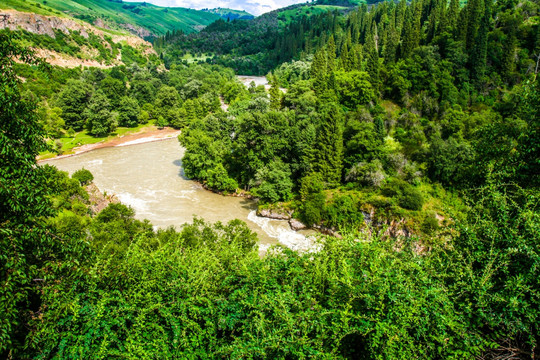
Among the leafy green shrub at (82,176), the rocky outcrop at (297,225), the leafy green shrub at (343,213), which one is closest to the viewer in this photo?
the leafy green shrub at (343,213)

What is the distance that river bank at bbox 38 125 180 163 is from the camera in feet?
186

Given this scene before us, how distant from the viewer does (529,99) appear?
9.83 metres

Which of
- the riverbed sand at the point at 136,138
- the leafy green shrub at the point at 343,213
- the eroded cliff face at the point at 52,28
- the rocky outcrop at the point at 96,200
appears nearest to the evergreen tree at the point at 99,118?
the riverbed sand at the point at 136,138

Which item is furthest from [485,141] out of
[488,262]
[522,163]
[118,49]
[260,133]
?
[118,49]

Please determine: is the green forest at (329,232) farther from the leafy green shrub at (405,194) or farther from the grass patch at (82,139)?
the grass patch at (82,139)

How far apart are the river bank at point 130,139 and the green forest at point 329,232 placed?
965 inches

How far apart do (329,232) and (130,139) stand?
51.7 meters

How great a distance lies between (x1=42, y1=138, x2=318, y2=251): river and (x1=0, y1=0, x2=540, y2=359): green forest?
8.66ft

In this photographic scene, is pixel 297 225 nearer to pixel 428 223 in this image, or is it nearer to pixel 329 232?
pixel 329 232

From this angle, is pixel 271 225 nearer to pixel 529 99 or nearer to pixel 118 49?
pixel 529 99

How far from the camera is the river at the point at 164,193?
32.8 meters

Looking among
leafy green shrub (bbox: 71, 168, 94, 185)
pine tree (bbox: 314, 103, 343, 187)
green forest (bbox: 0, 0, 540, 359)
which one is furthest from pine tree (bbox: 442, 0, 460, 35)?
leafy green shrub (bbox: 71, 168, 94, 185)

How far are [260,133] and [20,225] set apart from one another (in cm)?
3229

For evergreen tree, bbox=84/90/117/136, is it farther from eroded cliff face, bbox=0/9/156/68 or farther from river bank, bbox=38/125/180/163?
eroded cliff face, bbox=0/9/156/68
